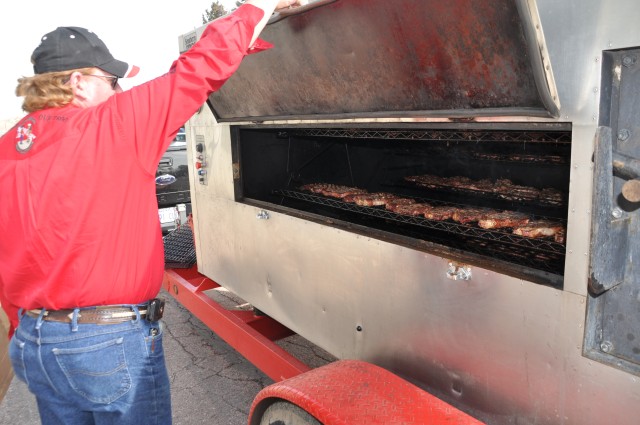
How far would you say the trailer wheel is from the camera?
6.82 feet

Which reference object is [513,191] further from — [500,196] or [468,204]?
[468,204]

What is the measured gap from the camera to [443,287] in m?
2.08

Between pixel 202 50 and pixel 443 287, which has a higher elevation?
pixel 202 50

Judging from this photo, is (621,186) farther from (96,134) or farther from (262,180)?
(262,180)

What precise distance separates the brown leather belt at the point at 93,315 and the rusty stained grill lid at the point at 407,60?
143cm

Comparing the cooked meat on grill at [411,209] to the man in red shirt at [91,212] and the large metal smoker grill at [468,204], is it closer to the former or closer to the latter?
the large metal smoker grill at [468,204]

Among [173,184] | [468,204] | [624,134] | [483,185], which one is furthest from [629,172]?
[173,184]

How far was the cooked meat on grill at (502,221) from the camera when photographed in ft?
9.33

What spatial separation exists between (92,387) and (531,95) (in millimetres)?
2015

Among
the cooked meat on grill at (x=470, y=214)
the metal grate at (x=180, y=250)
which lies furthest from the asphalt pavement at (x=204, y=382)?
the cooked meat on grill at (x=470, y=214)

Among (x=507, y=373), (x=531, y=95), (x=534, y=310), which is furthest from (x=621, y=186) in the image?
(x=507, y=373)

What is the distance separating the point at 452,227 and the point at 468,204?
1090mm

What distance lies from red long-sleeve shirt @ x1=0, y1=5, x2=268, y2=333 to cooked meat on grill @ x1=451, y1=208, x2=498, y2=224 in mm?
1772

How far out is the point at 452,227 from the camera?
2.73 metres
